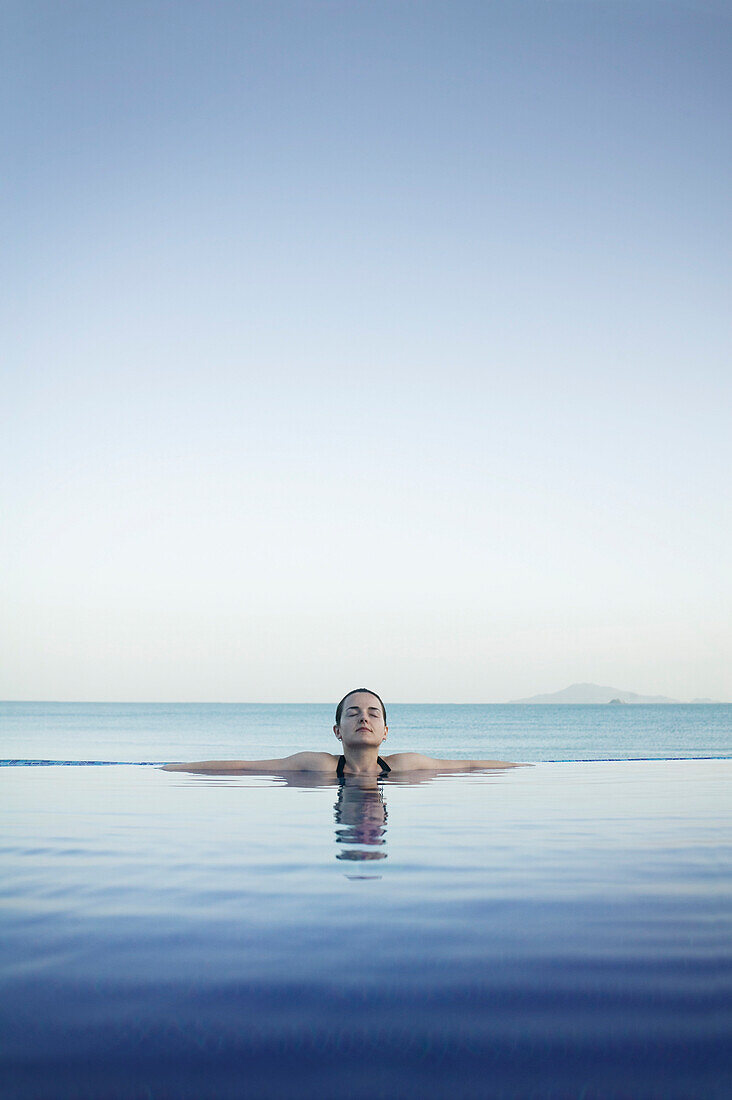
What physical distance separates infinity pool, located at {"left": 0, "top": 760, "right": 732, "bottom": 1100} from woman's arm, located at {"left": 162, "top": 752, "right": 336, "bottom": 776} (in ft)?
17.2

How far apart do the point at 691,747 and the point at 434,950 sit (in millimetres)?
47779

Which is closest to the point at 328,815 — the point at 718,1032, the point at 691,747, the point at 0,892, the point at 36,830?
the point at 36,830

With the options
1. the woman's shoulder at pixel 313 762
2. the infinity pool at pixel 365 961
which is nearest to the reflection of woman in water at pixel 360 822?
the infinity pool at pixel 365 961

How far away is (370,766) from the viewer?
36.0 feet

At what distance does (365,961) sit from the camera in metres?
2.93

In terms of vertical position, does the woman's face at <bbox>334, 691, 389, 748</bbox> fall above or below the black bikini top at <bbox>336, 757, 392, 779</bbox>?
above

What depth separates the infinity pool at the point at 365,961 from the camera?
6.80 ft

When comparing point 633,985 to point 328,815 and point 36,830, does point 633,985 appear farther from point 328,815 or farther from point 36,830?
point 36,830

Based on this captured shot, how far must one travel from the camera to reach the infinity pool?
2072mm

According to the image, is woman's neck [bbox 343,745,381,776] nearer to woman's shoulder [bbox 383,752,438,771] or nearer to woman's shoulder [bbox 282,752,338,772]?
woman's shoulder [bbox 282,752,338,772]

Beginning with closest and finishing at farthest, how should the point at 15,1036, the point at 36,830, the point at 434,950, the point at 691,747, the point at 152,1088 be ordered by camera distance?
the point at 152,1088 → the point at 15,1036 → the point at 434,950 → the point at 36,830 → the point at 691,747

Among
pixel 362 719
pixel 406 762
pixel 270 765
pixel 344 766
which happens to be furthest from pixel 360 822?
pixel 270 765

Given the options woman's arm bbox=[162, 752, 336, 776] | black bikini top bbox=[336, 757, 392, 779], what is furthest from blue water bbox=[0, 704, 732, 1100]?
woman's arm bbox=[162, 752, 336, 776]

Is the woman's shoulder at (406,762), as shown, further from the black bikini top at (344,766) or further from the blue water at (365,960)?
the blue water at (365,960)
